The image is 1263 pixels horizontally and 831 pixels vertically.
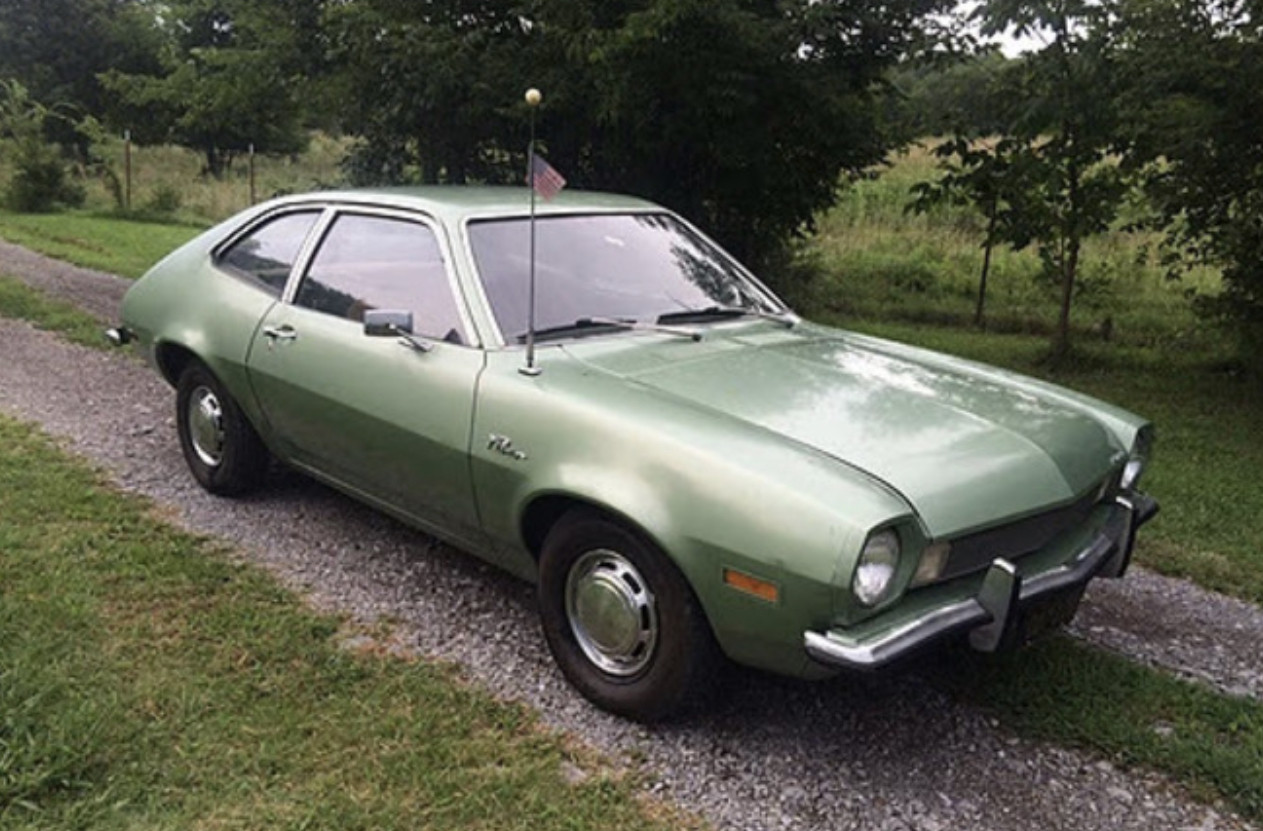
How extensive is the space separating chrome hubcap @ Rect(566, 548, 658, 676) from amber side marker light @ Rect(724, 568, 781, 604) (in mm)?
360

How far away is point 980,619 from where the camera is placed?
9.20 feet

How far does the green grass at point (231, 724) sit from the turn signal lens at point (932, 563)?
2.99 feet

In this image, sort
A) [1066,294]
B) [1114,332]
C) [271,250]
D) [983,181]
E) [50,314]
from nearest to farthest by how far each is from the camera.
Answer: [271,250], [50,314], [983,181], [1066,294], [1114,332]

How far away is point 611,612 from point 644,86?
19.2ft

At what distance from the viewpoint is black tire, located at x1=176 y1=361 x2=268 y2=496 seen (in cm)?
473

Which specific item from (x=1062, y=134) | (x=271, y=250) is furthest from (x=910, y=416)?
(x=1062, y=134)

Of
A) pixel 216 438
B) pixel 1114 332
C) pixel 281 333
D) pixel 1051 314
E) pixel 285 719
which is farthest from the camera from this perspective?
pixel 1051 314

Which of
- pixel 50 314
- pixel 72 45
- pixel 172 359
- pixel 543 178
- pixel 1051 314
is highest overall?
pixel 72 45

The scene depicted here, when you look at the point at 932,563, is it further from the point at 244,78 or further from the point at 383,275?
the point at 244,78

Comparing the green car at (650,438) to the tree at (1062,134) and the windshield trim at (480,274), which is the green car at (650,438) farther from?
the tree at (1062,134)

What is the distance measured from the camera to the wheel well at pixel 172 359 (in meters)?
4.93

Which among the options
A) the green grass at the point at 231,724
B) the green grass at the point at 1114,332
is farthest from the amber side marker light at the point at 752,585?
the green grass at the point at 1114,332

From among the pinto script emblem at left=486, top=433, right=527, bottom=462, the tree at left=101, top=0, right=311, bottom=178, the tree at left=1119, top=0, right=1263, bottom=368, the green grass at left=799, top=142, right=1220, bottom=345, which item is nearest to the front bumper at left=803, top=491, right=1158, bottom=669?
the pinto script emblem at left=486, top=433, right=527, bottom=462

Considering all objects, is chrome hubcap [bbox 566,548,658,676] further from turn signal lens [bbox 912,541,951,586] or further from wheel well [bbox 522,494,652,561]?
turn signal lens [bbox 912,541,951,586]
